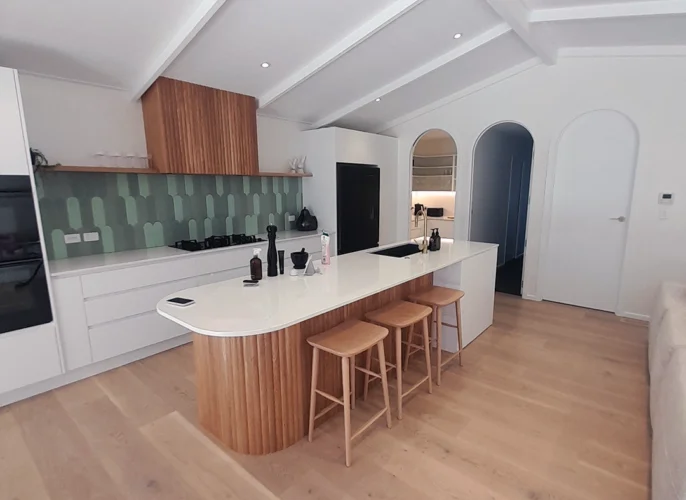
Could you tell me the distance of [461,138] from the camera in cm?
505

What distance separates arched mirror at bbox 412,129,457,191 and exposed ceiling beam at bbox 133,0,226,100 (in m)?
4.51

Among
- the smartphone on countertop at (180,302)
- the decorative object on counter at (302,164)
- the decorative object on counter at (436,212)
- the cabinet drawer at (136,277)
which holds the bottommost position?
the cabinet drawer at (136,277)

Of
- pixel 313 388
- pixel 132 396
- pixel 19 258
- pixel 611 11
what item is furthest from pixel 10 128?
pixel 611 11

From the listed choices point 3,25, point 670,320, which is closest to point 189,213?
point 3,25

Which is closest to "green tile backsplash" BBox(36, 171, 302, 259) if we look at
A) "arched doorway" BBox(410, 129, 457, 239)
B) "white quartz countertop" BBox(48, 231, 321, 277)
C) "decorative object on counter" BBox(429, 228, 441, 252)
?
"white quartz countertop" BBox(48, 231, 321, 277)

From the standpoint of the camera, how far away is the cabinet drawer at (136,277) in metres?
2.79

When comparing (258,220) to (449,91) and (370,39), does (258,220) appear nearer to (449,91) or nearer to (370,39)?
(370,39)

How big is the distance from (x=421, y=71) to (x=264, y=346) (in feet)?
11.5

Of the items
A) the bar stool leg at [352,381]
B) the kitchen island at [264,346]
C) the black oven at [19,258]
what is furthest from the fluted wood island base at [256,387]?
the black oven at [19,258]

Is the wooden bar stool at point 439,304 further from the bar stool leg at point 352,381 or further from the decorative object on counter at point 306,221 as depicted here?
the decorative object on counter at point 306,221

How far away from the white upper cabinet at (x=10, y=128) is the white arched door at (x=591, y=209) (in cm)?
501

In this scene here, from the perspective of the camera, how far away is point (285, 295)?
6.81ft

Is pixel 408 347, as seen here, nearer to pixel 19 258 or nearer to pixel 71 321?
pixel 71 321

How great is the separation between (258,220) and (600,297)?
418 centimetres
